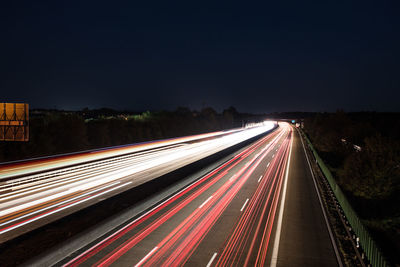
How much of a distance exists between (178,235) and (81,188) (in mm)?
9353

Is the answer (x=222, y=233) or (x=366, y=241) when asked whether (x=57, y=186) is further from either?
(x=366, y=241)

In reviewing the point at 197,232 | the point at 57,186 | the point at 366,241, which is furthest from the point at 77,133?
the point at 366,241

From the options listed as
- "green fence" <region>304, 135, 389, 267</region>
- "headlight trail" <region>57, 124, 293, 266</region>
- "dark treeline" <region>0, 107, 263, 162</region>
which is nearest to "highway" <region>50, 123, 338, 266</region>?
"headlight trail" <region>57, 124, 293, 266</region>

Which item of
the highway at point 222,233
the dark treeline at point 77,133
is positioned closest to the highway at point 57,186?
the highway at point 222,233

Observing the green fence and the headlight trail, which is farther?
the headlight trail

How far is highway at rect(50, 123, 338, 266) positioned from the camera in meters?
9.81

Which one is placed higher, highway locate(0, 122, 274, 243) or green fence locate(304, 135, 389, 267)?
green fence locate(304, 135, 389, 267)

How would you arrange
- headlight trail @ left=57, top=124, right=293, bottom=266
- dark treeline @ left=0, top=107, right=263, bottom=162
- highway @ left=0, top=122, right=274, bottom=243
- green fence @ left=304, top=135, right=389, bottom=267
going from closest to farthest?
1. green fence @ left=304, top=135, right=389, bottom=267
2. headlight trail @ left=57, top=124, right=293, bottom=266
3. highway @ left=0, top=122, right=274, bottom=243
4. dark treeline @ left=0, top=107, right=263, bottom=162

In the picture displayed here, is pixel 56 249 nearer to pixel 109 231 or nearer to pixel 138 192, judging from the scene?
pixel 109 231

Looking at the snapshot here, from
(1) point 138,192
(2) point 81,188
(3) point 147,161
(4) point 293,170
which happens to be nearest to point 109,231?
(1) point 138,192

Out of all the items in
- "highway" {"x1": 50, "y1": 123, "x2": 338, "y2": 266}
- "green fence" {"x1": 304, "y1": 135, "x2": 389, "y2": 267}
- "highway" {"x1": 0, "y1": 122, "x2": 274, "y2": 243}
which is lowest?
"highway" {"x1": 50, "y1": 123, "x2": 338, "y2": 266}

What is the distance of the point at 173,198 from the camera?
56.2 ft

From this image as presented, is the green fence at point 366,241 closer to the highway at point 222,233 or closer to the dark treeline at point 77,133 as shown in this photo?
the highway at point 222,233

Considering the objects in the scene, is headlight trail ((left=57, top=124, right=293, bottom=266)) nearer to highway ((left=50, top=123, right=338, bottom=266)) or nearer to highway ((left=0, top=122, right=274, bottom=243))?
highway ((left=50, top=123, right=338, bottom=266))
